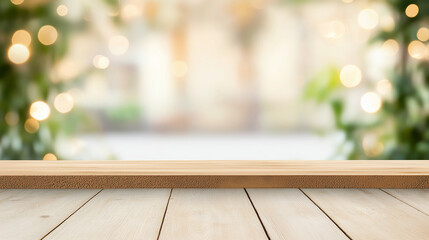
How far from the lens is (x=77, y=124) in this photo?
124 centimetres

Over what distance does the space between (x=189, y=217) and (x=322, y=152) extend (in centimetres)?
63

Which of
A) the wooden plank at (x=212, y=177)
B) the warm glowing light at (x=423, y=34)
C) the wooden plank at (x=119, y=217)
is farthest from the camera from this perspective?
the warm glowing light at (x=423, y=34)

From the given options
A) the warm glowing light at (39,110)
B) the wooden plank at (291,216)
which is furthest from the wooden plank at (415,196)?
the warm glowing light at (39,110)

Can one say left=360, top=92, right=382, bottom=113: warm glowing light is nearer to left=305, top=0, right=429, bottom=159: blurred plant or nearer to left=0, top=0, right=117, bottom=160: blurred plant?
left=305, top=0, right=429, bottom=159: blurred plant

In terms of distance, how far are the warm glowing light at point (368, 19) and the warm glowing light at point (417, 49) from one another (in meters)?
0.12

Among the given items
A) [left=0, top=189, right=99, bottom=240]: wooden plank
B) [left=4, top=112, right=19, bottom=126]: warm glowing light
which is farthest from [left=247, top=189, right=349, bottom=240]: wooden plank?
[left=4, top=112, right=19, bottom=126]: warm glowing light

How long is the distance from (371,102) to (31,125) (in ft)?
3.13

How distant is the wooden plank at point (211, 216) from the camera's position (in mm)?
664

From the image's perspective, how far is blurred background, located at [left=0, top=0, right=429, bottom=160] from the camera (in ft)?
3.93

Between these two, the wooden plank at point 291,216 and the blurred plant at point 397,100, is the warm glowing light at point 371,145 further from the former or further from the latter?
the wooden plank at point 291,216

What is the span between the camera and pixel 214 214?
767mm

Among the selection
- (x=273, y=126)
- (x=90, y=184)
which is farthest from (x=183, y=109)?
(x=90, y=184)

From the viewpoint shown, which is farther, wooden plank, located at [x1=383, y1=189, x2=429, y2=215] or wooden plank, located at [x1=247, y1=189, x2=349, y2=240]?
wooden plank, located at [x1=383, y1=189, x2=429, y2=215]

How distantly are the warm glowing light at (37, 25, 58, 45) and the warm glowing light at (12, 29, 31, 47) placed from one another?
0.03 metres
